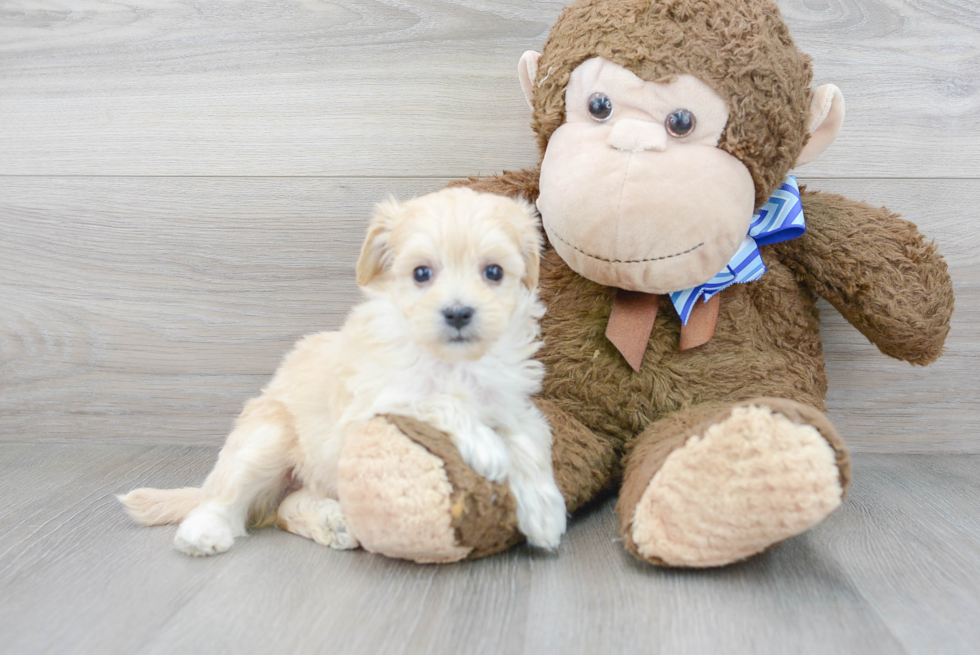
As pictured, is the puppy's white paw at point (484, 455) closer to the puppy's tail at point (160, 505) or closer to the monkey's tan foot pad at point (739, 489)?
the monkey's tan foot pad at point (739, 489)

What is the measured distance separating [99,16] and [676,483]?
56.7 inches

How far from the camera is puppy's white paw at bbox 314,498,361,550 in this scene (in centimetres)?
108

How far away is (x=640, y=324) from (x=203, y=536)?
73cm

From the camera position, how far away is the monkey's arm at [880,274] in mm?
1217

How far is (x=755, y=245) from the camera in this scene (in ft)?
4.00

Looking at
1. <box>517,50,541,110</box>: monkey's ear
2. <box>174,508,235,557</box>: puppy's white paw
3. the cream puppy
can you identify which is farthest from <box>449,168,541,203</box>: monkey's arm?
<box>174,508,235,557</box>: puppy's white paw

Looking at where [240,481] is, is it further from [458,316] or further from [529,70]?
[529,70]

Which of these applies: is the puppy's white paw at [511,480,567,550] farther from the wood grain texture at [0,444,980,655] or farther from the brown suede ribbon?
the brown suede ribbon

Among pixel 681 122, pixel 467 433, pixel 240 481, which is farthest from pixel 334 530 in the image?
pixel 681 122

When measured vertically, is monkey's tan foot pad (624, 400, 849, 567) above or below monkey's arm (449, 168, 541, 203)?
below

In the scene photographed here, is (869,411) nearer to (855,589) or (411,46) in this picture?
(855,589)

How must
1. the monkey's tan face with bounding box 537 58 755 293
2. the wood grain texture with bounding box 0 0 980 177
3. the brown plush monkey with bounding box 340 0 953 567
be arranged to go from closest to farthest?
the brown plush monkey with bounding box 340 0 953 567, the monkey's tan face with bounding box 537 58 755 293, the wood grain texture with bounding box 0 0 980 177

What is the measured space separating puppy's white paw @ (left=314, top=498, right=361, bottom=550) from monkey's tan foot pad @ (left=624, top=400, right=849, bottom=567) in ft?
1.33

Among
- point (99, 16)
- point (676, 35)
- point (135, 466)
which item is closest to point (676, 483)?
point (676, 35)
